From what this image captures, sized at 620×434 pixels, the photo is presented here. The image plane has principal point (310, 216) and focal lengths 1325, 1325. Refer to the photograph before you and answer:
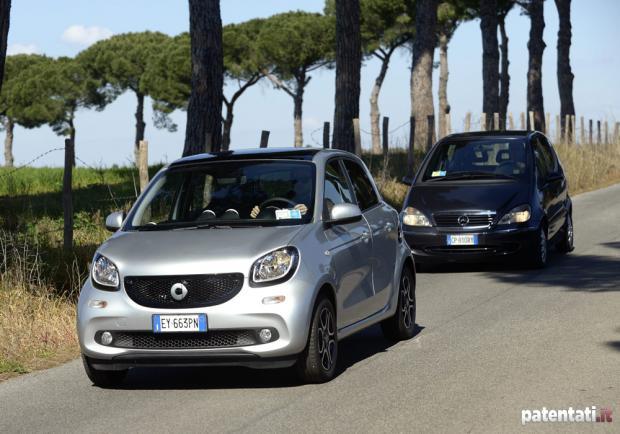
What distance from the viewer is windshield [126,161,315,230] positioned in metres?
9.68

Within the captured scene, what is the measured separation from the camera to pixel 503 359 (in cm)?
1005

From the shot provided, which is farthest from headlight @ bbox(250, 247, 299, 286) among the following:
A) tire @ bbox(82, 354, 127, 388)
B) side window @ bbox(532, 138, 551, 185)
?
side window @ bbox(532, 138, 551, 185)

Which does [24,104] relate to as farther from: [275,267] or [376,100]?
[275,267]

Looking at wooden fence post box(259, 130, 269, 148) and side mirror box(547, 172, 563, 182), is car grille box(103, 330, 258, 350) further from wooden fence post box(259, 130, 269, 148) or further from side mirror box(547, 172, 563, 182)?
wooden fence post box(259, 130, 269, 148)

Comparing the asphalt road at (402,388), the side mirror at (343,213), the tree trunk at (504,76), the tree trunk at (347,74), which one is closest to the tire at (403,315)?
the asphalt road at (402,388)

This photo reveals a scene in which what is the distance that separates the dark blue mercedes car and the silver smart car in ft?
20.9

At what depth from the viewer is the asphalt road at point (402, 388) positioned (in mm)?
7980

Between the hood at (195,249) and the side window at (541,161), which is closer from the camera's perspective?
the hood at (195,249)

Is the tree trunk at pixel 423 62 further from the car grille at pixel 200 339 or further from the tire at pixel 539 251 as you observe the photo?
the car grille at pixel 200 339

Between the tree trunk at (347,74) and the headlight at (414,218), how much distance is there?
12.1 m

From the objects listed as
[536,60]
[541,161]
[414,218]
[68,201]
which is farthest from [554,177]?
[536,60]

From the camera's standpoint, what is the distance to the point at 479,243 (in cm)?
1656

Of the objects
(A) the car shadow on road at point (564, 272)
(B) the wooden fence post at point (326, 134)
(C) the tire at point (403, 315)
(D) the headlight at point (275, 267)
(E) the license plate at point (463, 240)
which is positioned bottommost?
(A) the car shadow on road at point (564, 272)

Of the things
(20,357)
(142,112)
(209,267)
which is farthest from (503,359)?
(142,112)
